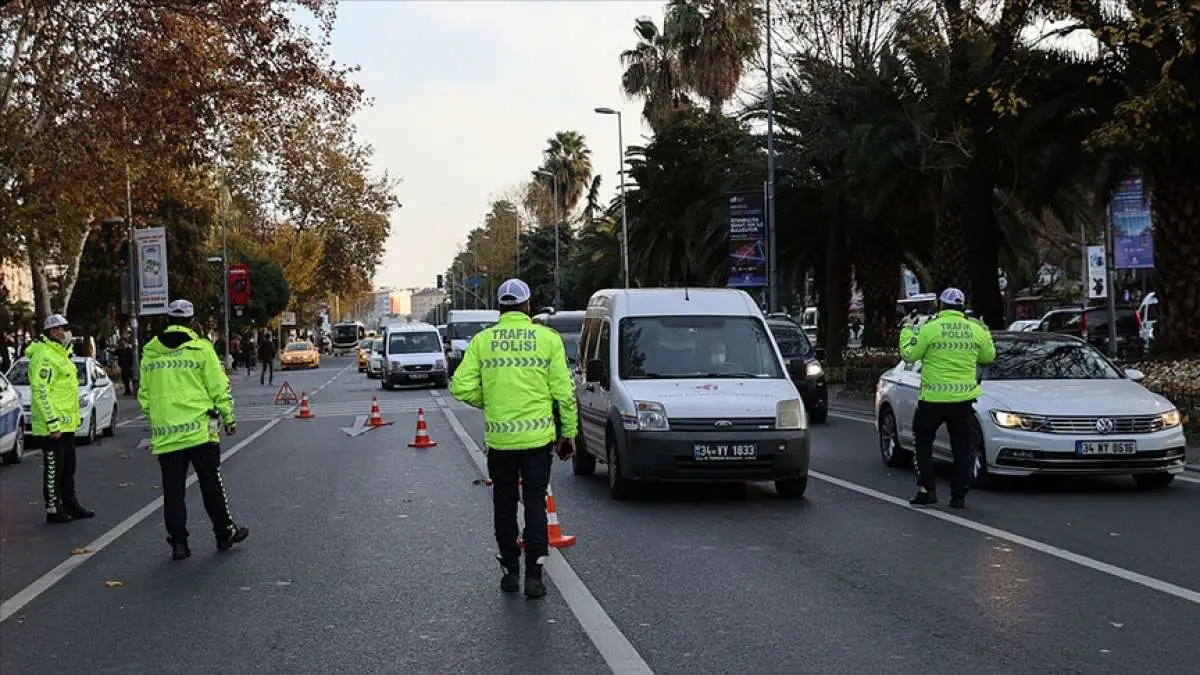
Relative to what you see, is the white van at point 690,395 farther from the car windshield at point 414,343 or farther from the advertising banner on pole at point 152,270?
the advertising banner on pole at point 152,270

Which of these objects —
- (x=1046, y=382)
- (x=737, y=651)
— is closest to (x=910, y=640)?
(x=737, y=651)

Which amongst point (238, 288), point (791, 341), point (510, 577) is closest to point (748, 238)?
point (791, 341)

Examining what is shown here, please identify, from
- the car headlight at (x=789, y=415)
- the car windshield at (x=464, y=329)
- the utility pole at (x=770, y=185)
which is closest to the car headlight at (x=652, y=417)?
the car headlight at (x=789, y=415)

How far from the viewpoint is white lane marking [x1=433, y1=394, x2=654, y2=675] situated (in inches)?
250

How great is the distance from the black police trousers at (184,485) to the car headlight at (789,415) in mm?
4718

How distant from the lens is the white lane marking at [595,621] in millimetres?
6355

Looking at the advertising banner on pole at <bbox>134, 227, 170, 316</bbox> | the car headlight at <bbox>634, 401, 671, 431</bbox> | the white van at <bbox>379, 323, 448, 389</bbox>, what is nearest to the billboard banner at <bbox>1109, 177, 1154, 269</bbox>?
A: the white van at <bbox>379, 323, 448, 389</bbox>

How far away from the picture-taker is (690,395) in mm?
12164

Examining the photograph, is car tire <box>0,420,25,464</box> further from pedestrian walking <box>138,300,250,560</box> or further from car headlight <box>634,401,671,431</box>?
car headlight <box>634,401,671,431</box>

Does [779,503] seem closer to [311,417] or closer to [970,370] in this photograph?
[970,370]

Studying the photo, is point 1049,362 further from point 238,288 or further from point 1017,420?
point 238,288

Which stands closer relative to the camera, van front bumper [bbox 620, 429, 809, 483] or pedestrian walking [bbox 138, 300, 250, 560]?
pedestrian walking [bbox 138, 300, 250, 560]

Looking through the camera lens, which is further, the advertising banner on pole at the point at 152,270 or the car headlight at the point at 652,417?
Result: the advertising banner on pole at the point at 152,270

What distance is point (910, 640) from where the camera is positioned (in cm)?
676
